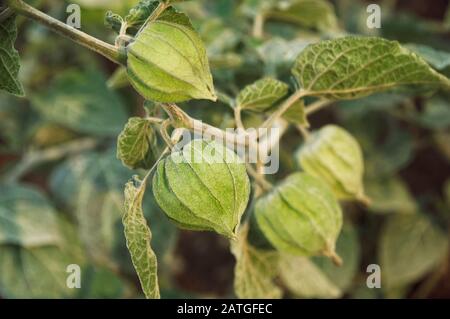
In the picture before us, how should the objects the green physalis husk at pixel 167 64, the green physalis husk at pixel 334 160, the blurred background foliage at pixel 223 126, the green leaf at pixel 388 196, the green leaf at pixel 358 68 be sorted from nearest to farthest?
the green physalis husk at pixel 167 64, the green leaf at pixel 358 68, the green physalis husk at pixel 334 160, the blurred background foliage at pixel 223 126, the green leaf at pixel 388 196

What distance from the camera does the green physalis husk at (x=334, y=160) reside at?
0.69m

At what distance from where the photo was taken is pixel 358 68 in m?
0.59

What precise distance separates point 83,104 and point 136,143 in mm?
589

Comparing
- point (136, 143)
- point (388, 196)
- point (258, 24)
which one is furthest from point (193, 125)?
point (388, 196)

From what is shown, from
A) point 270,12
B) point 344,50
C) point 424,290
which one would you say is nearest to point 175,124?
point 344,50

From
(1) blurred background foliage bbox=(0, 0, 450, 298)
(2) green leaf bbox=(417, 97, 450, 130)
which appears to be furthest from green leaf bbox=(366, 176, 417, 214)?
(2) green leaf bbox=(417, 97, 450, 130)

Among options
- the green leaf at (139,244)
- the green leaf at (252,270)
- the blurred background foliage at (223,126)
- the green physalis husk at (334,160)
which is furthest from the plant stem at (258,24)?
the green leaf at (139,244)

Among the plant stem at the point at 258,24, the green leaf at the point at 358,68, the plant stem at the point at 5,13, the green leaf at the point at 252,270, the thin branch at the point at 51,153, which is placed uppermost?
the plant stem at the point at 258,24

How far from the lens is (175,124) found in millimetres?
521

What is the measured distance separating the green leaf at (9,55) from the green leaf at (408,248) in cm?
72

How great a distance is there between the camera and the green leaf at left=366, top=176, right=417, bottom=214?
3.36 ft

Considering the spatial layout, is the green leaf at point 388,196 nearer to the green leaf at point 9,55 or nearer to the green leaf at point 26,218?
the green leaf at point 26,218
